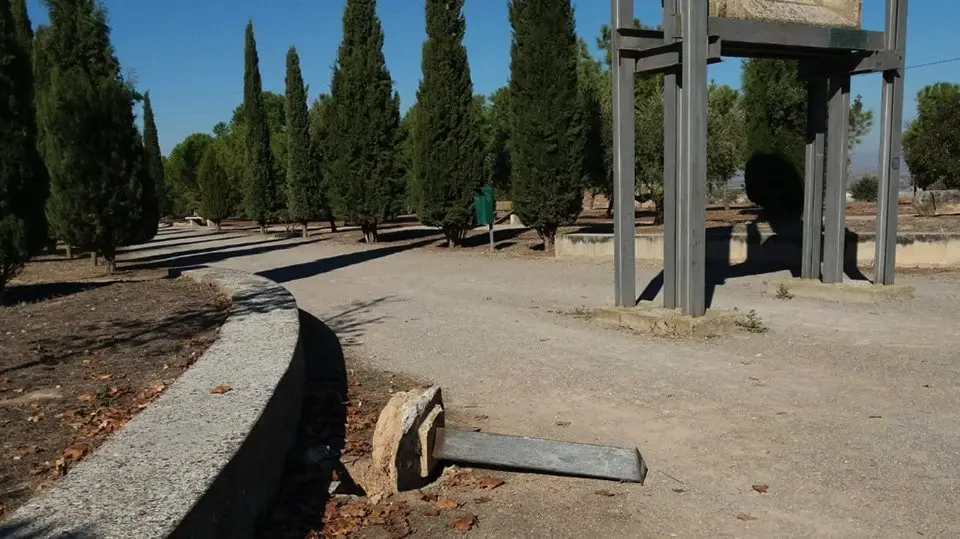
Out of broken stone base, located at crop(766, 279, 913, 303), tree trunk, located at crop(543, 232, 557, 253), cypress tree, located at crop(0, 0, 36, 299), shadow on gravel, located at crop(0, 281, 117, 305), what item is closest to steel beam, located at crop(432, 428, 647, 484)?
broken stone base, located at crop(766, 279, 913, 303)

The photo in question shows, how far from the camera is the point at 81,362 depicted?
5.69 metres

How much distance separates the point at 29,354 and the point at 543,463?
15.4 ft

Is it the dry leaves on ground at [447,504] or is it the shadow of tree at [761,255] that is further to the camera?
the shadow of tree at [761,255]

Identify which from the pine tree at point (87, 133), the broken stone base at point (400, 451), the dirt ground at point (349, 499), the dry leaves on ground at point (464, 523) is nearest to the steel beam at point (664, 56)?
the dirt ground at point (349, 499)

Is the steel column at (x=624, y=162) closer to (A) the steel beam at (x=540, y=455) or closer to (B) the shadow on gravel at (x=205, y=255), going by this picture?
(A) the steel beam at (x=540, y=455)

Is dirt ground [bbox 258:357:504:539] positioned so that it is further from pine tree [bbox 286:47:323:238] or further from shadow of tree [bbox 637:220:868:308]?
pine tree [bbox 286:47:323:238]

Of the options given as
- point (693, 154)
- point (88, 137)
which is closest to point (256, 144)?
point (88, 137)

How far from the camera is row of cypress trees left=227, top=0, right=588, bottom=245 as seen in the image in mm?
16641

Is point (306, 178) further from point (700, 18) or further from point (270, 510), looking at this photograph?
point (270, 510)

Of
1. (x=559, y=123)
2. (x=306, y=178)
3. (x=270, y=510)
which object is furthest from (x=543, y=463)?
(x=306, y=178)

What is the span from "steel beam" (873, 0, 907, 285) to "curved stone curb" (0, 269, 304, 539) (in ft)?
26.4

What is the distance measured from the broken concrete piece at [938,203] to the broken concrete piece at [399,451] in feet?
64.5

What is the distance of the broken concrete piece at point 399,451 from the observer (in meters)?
3.69

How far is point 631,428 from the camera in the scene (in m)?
4.70
